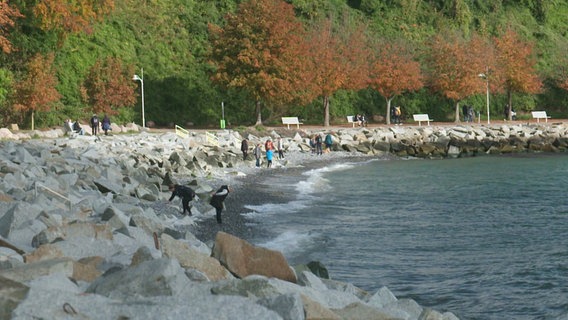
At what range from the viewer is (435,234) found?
2016 cm

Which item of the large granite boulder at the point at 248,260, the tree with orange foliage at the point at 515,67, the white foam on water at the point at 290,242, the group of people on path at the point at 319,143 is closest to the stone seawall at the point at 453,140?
the group of people on path at the point at 319,143

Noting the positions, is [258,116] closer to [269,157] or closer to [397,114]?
[397,114]

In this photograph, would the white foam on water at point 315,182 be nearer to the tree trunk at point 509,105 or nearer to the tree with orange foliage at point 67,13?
the tree with orange foliage at point 67,13

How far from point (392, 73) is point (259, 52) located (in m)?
14.5

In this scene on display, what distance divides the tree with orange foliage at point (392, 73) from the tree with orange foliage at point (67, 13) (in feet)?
77.0

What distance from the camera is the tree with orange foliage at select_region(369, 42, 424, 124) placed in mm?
63344

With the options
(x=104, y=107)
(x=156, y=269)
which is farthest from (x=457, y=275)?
(x=104, y=107)

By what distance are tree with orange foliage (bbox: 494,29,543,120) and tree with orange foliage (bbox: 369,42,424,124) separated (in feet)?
33.1

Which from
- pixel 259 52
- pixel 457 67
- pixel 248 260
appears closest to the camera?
pixel 248 260

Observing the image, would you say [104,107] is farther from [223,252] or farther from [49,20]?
[223,252]

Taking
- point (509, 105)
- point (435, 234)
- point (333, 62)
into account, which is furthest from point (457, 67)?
point (435, 234)

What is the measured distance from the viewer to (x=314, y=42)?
6125 centimetres

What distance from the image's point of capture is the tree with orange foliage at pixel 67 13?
44781 mm

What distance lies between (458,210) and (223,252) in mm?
16624
